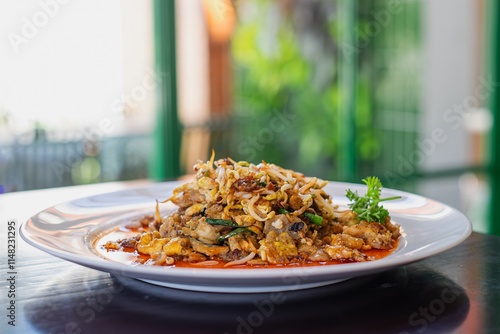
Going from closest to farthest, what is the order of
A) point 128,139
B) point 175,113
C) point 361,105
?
point 175,113
point 128,139
point 361,105

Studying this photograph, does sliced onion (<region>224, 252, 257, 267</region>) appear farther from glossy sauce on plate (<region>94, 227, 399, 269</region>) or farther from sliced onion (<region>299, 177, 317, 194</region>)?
sliced onion (<region>299, 177, 317, 194</region>)

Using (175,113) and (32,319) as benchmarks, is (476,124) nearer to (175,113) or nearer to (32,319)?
(175,113)

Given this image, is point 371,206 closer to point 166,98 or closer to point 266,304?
point 266,304

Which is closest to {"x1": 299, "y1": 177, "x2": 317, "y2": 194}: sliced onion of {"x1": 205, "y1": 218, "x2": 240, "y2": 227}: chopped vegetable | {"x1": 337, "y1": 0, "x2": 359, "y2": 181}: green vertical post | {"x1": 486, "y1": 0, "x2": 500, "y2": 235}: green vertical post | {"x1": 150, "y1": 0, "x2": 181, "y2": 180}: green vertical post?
{"x1": 205, "y1": 218, "x2": 240, "y2": 227}: chopped vegetable

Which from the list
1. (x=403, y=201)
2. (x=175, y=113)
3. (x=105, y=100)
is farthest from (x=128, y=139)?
(x=403, y=201)

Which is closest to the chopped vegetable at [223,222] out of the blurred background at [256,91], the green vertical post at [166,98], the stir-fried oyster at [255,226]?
the stir-fried oyster at [255,226]

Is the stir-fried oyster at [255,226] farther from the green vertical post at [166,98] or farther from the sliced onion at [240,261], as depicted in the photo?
the green vertical post at [166,98]
